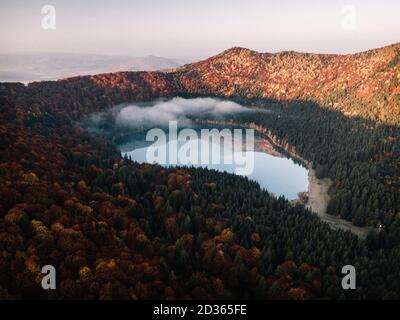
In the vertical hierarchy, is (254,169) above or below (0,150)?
below

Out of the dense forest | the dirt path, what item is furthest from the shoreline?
the dense forest

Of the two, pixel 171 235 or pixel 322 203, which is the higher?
pixel 171 235

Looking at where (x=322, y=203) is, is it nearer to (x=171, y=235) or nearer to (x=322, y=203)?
(x=322, y=203)

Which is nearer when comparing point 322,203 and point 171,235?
point 171,235

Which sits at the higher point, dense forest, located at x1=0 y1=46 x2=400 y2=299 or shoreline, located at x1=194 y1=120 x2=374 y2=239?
dense forest, located at x1=0 y1=46 x2=400 y2=299

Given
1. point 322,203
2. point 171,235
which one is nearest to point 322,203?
point 322,203

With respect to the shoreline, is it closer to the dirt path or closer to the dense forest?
the dirt path

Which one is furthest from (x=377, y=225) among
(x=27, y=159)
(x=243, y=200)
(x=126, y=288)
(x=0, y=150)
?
(x=0, y=150)
